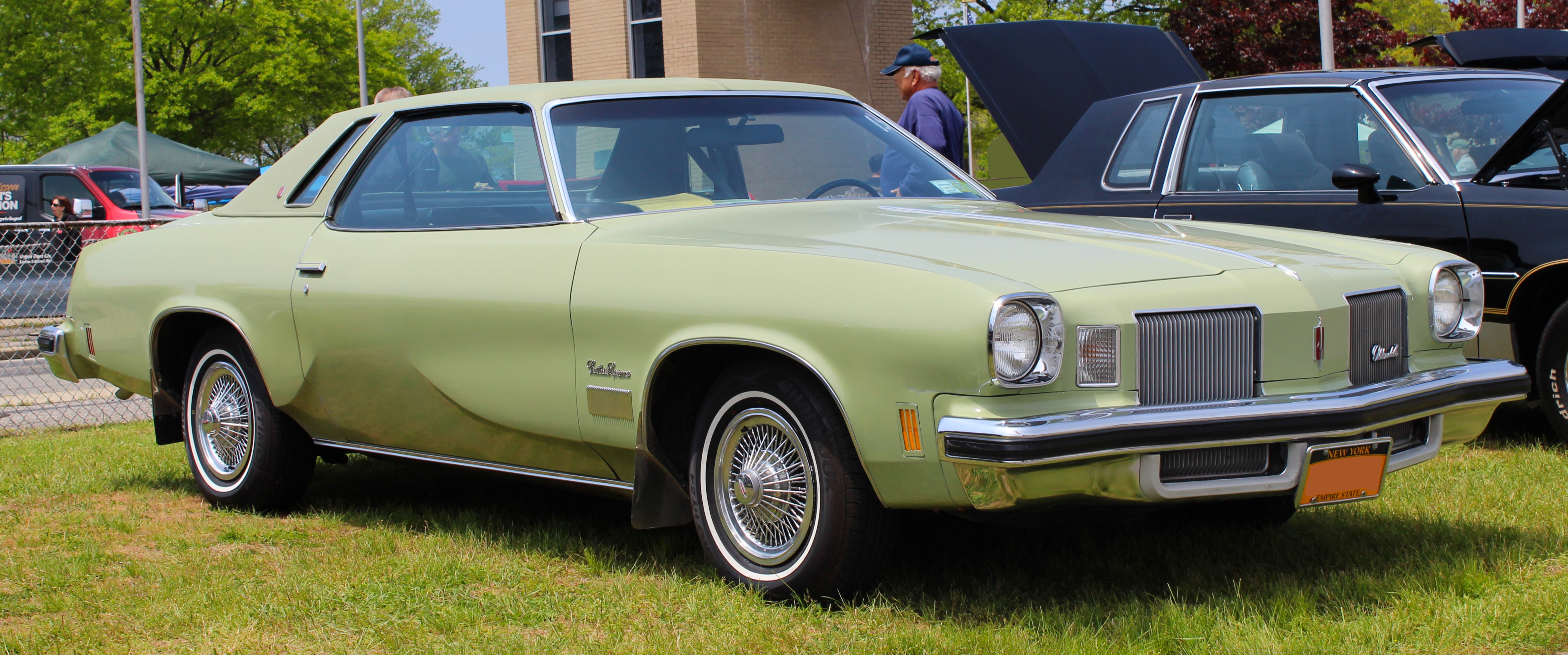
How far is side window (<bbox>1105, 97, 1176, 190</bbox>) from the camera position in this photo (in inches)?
257

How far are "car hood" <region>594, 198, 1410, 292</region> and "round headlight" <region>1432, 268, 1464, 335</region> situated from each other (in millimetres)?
121

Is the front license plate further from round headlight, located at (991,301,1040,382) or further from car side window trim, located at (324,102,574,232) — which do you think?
car side window trim, located at (324,102,574,232)

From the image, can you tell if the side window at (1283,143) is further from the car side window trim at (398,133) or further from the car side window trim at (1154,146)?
the car side window trim at (398,133)

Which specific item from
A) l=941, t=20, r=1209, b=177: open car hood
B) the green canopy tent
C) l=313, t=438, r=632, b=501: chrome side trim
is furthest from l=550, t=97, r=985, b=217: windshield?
the green canopy tent

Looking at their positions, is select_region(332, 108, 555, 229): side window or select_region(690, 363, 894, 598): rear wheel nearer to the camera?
select_region(690, 363, 894, 598): rear wheel

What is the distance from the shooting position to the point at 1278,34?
25781 mm

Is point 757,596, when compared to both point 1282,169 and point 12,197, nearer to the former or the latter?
point 1282,169

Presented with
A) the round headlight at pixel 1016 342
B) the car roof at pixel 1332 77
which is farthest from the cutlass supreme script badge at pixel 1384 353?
the car roof at pixel 1332 77

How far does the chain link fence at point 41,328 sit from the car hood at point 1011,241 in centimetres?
550

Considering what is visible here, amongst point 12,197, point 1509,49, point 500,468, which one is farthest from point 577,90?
point 12,197

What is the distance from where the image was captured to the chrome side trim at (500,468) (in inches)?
162

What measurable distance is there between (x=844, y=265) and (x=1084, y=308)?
0.58m

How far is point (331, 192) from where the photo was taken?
5.01 meters

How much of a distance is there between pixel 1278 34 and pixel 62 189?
64.9 feet
